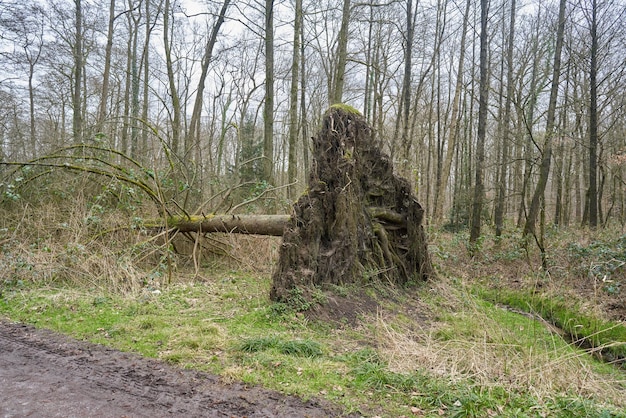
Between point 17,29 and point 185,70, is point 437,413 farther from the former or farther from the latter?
point 185,70

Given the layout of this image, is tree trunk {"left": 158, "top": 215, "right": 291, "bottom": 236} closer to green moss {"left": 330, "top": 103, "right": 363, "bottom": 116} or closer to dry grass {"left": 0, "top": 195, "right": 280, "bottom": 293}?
dry grass {"left": 0, "top": 195, "right": 280, "bottom": 293}

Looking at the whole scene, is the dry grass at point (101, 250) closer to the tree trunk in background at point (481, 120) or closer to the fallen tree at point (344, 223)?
the fallen tree at point (344, 223)

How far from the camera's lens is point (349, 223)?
7324 mm

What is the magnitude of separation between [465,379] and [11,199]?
9.23m

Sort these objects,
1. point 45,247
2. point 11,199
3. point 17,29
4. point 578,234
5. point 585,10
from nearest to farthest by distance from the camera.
A: point 45,247
point 11,199
point 17,29
point 585,10
point 578,234

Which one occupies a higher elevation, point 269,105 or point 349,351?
point 269,105

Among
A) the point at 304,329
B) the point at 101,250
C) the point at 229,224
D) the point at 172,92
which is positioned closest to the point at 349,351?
the point at 304,329

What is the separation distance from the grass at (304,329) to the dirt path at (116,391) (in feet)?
0.70

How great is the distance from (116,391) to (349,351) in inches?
99.1

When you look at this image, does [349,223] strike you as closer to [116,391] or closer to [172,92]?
[116,391]

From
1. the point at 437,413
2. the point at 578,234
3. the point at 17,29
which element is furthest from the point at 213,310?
the point at 578,234

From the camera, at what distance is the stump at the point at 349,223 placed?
21.3 feet

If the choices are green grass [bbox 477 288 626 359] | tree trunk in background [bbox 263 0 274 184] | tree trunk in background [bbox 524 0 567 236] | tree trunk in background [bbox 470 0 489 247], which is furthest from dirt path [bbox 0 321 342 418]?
tree trunk in background [bbox 470 0 489 247]

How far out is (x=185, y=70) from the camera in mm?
24688
